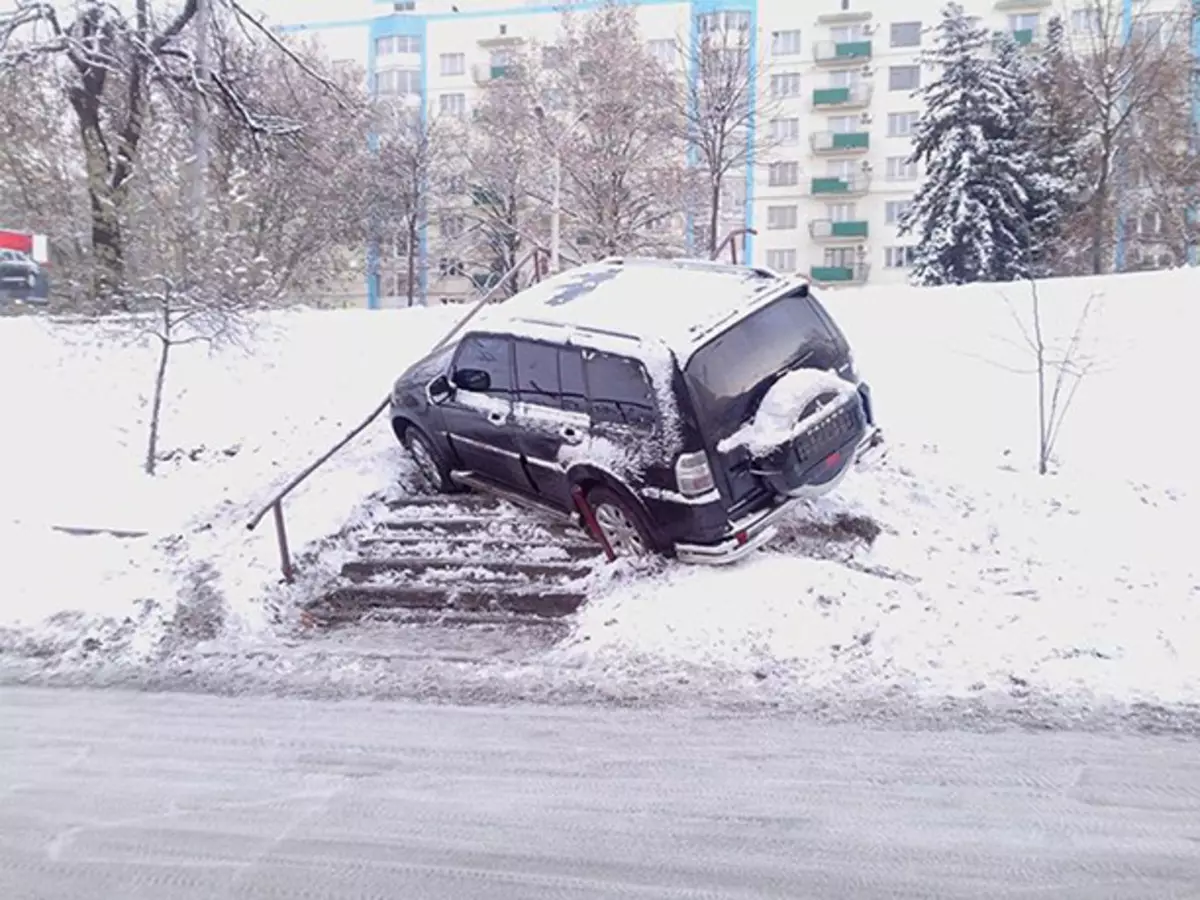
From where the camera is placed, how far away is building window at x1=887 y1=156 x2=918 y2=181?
50.1 metres

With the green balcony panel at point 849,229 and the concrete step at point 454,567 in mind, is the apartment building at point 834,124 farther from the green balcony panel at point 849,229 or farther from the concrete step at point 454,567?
the concrete step at point 454,567

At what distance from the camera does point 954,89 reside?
32.9 m

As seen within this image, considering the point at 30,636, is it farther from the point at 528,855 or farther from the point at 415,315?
the point at 415,315

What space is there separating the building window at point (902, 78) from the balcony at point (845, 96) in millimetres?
1077

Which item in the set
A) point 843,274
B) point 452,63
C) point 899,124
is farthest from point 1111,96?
point 452,63

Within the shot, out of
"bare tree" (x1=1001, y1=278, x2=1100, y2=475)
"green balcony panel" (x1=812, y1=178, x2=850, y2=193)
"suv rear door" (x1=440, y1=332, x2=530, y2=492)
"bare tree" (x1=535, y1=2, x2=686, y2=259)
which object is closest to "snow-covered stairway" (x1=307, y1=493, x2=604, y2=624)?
"suv rear door" (x1=440, y1=332, x2=530, y2=492)

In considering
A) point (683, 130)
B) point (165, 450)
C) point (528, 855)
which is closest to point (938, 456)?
point (528, 855)

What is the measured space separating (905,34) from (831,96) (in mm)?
4486

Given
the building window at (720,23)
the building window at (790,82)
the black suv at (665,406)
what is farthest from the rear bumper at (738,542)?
the building window at (790,82)

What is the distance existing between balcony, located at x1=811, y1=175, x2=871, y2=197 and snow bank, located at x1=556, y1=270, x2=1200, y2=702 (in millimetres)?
36444

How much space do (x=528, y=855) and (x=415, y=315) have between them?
47.3 ft

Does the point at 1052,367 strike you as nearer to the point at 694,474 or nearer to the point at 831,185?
the point at 694,474

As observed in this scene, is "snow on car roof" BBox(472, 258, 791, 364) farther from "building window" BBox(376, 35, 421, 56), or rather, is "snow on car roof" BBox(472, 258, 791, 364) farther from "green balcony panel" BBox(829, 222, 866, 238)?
"building window" BBox(376, 35, 421, 56)

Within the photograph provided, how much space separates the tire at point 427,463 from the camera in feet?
33.0
